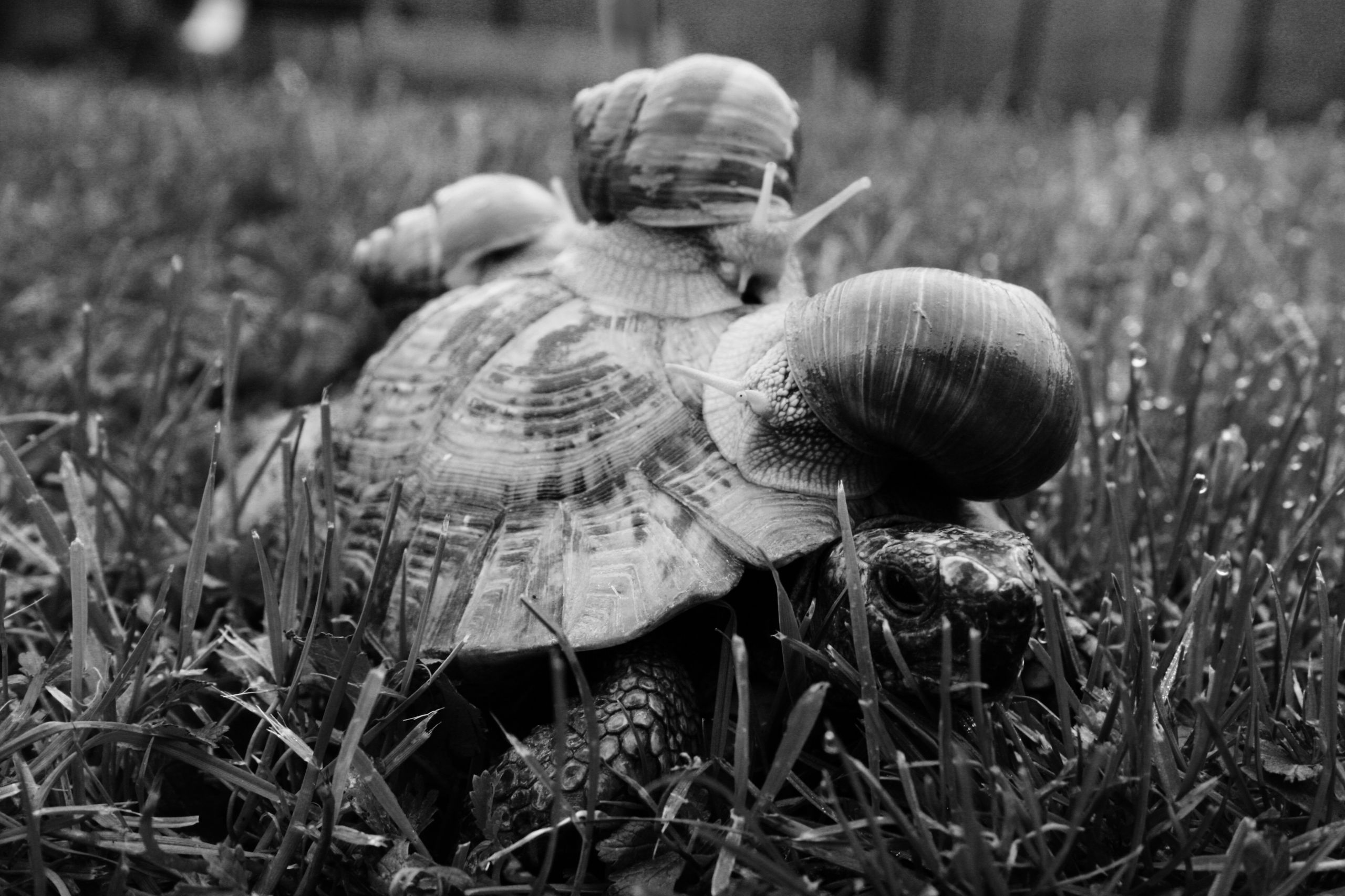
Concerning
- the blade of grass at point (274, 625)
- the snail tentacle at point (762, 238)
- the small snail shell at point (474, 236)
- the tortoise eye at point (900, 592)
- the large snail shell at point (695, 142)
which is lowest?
the blade of grass at point (274, 625)

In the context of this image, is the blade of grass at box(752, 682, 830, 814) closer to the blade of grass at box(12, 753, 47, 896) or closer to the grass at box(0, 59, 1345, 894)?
the grass at box(0, 59, 1345, 894)

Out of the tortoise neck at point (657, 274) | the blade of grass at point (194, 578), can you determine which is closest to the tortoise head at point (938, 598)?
the tortoise neck at point (657, 274)

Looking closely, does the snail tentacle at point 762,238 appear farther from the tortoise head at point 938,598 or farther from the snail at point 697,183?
the tortoise head at point 938,598

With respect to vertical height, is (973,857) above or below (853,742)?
above

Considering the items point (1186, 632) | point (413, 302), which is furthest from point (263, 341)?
point (1186, 632)

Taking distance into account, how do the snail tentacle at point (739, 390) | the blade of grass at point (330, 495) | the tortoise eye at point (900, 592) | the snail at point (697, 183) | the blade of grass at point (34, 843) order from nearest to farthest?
the blade of grass at point (34, 843)
the tortoise eye at point (900, 592)
the snail tentacle at point (739, 390)
the blade of grass at point (330, 495)
the snail at point (697, 183)

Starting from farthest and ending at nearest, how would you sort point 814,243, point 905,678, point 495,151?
point 495,151 < point 814,243 < point 905,678

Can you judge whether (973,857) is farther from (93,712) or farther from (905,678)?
(93,712)

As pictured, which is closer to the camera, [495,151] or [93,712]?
[93,712]
